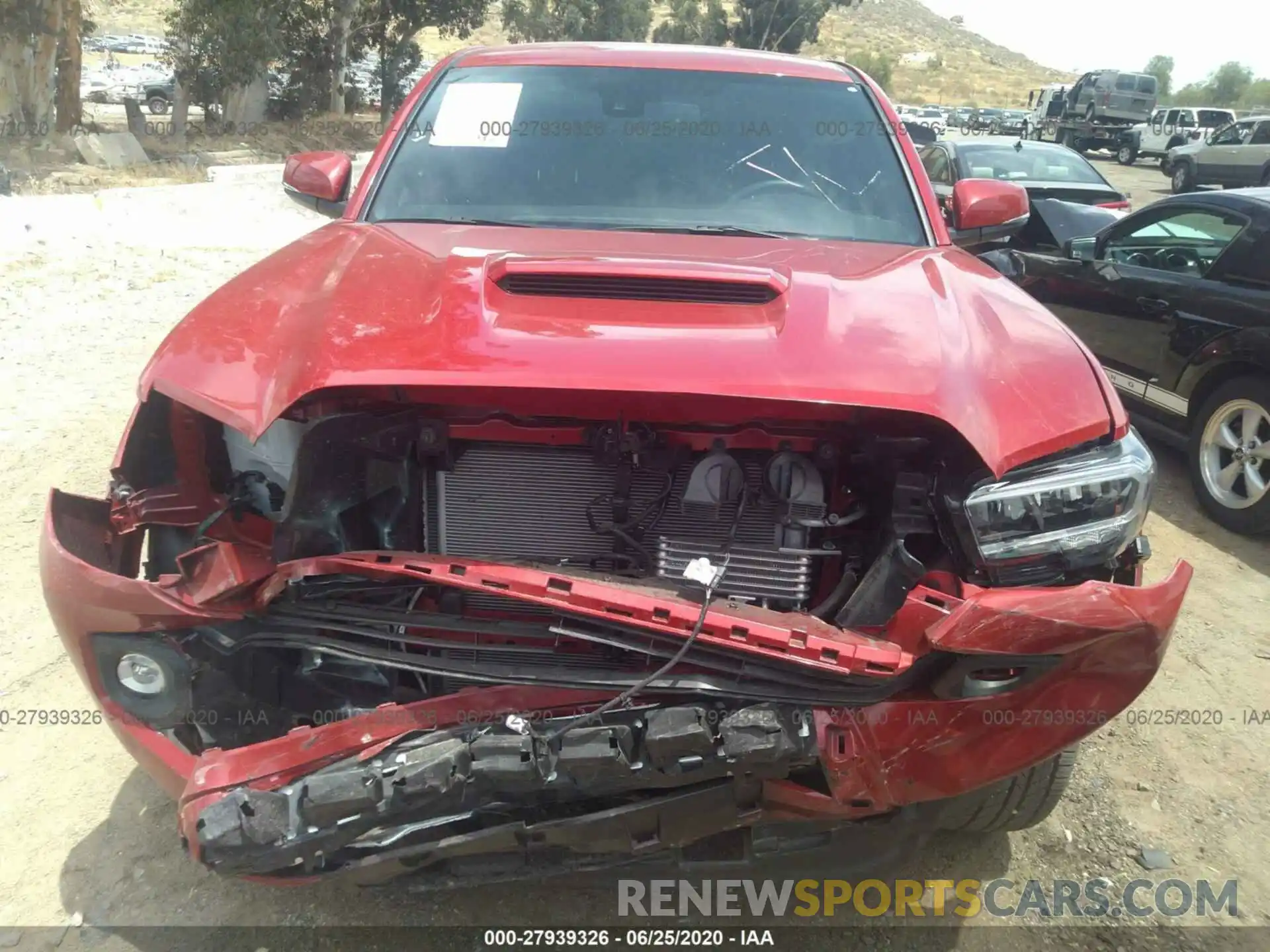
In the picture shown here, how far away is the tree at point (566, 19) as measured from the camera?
3703cm

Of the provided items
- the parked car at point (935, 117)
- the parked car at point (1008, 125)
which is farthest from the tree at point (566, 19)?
the parked car at point (1008, 125)

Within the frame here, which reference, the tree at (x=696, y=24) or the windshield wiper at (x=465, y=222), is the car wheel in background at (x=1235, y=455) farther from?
the tree at (x=696, y=24)

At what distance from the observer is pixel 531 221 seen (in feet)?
9.34

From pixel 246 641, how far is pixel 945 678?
135 centimetres

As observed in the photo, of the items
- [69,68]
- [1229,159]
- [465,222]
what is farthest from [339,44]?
[465,222]

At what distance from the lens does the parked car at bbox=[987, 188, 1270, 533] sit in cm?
446

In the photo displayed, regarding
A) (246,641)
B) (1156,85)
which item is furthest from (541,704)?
(1156,85)

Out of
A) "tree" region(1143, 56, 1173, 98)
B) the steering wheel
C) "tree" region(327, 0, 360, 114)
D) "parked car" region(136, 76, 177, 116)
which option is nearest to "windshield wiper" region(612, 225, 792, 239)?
the steering wheel

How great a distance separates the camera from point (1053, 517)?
1.78 meters

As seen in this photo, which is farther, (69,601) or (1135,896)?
(1135,896)

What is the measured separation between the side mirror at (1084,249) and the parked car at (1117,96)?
2961 centimetres

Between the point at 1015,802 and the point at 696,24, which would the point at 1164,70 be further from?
the point at 1015,802

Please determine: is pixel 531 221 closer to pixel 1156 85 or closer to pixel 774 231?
pixel 774 231

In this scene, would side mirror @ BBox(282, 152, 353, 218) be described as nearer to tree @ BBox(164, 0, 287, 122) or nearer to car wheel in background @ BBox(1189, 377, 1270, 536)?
car wheel in background @ BBox(1189, 377, 1270, 536)
